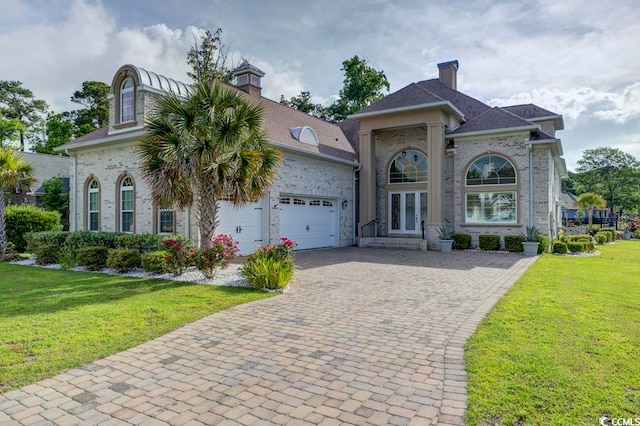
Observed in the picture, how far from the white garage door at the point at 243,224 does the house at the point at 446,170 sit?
20.4ft

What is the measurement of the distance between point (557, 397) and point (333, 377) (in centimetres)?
204

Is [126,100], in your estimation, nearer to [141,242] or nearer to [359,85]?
[141,242]

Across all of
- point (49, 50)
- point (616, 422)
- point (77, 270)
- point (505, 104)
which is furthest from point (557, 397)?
point (505, 104)

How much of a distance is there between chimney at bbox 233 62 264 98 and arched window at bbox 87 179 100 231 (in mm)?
7864

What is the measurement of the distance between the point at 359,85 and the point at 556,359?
3177 centimetres

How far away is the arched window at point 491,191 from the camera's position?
17.7m

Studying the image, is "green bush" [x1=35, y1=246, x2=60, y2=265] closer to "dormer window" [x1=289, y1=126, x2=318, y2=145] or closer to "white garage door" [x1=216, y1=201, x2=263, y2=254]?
"white garage door" [x1=216, y1=201, x2=263, y2=254]

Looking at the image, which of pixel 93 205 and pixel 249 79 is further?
pixel 249 79

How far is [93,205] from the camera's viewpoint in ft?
53.4

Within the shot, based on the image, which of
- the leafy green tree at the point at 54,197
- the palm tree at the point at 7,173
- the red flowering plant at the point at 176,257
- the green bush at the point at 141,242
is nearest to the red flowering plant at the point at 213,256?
the red flowering plant at the point at 176,257

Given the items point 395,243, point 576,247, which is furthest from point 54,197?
point 576,247

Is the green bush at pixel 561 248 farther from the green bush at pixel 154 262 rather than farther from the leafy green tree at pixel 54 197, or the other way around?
the leafy green tree at pixel 54 197

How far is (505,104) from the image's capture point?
24.7 metres

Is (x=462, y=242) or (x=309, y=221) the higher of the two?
(x=309, y=221)
